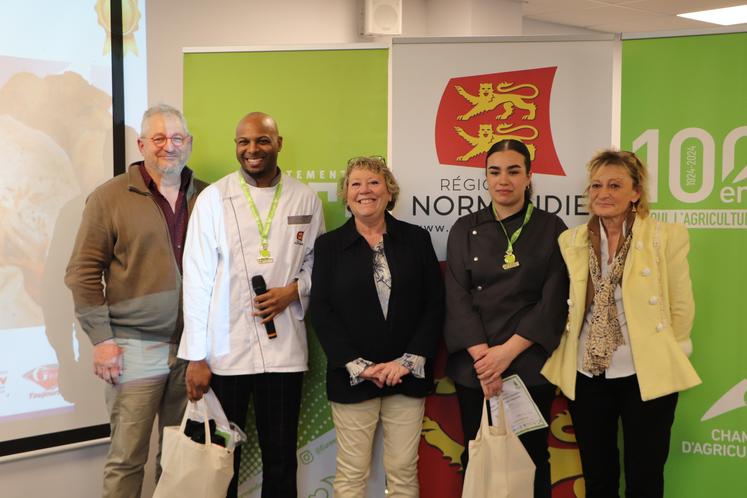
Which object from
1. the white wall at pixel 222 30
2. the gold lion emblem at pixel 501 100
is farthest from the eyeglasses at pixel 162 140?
the gold lion emblem at pixel 501 100

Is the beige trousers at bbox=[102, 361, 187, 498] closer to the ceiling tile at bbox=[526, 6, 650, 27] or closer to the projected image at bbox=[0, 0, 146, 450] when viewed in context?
the projected image at bbox=[0, 0, 146, 450]


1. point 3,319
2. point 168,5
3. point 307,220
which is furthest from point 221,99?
point 3,319

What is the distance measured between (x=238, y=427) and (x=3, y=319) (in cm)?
136

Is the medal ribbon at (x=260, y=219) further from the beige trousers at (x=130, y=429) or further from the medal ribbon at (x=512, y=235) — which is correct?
the medal ribbon at (x=512, y=235)

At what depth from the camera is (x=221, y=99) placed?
345cm

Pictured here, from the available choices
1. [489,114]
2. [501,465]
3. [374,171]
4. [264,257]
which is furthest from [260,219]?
[501,465]

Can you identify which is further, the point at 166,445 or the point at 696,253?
the point at 696,253

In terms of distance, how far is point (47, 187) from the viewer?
350 cm

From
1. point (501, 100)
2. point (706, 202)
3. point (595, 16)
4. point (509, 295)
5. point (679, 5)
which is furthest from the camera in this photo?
point (595, 16)

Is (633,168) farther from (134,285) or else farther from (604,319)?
(134,285)

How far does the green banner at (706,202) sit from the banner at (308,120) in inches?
47.6

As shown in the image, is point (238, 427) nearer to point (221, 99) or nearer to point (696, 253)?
point (221, 99)

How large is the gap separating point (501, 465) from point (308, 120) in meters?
1.77

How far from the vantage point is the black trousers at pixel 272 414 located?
2.94 metres
